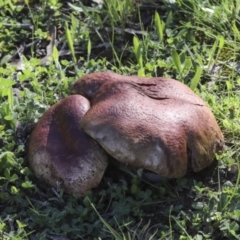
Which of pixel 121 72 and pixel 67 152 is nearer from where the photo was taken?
pixel 67 152

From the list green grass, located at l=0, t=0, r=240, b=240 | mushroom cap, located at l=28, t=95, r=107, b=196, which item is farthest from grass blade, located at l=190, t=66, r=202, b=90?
mushroom cap, located at l=28, t=95, r=107, b=196

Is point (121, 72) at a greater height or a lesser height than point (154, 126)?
lesser

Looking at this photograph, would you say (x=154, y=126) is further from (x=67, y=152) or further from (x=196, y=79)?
(x=196, y=79)

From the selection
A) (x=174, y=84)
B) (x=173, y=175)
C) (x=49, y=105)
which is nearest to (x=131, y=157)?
(x=173, y=175)

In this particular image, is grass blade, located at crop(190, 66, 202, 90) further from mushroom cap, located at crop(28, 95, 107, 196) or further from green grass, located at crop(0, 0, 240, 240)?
mushroom cap, located at crop(28, 95, 107, 196)

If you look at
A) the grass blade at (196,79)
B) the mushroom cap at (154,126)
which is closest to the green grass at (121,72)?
the grass blade at (196,79)

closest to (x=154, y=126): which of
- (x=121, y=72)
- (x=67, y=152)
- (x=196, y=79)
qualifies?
(x=67, y=152)
